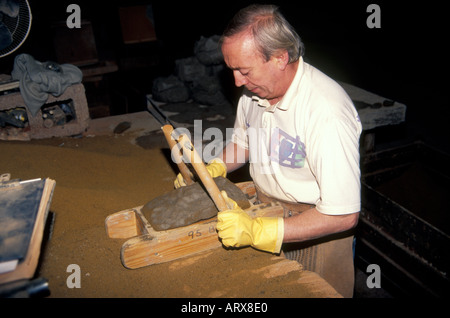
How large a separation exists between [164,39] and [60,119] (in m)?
6.11

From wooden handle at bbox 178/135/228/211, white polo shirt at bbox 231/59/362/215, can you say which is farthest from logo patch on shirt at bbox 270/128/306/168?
wooden handle at bbox 178/135/228/211

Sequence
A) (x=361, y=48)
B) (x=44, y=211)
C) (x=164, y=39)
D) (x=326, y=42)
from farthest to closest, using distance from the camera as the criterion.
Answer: (x=326, y=42) → (x=361, y=48) → (x=164, y=39) → (x=44, y=211)

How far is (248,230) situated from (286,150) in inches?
21.7

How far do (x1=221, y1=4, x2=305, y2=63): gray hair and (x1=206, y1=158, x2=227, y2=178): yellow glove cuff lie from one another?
0.94 metres

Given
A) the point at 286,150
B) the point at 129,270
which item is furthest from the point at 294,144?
the point at 129,270

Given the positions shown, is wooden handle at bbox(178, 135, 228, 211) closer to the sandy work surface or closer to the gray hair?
the sandy work surface

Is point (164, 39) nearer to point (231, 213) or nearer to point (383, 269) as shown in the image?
point (383, 269)

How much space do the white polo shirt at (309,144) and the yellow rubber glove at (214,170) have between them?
295 mm

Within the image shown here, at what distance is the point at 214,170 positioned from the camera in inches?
103

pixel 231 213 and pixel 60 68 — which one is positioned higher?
pixel 60 68

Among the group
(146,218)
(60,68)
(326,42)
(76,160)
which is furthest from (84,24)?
(326,42)

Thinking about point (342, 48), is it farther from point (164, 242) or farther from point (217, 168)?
point (164, 242)

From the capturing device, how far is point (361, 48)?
12.2m

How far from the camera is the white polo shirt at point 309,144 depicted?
183 centimetres
